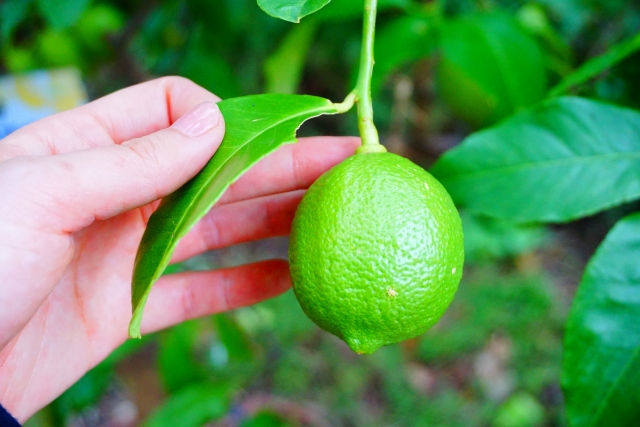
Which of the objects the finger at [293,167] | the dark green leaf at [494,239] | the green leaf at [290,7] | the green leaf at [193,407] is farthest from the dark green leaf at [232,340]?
the dark green leaf at [494,239]

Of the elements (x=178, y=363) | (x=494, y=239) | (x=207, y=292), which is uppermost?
(x=207, y=292)

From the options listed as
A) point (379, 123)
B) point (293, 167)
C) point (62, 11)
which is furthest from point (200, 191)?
point (379, 123)

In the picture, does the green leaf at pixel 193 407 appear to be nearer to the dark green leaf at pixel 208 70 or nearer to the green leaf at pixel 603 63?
the dark green leaf at pixel 208 70

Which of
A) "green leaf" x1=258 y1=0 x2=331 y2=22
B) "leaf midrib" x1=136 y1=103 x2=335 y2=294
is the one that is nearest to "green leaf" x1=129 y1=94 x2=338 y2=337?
"leaf midrib" x1=136 y1=103 x2=335 y2=294

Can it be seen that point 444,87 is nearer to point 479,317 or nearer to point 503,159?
point 503,159

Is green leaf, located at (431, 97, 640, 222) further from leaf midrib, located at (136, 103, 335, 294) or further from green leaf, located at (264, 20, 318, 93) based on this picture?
green leaf, located at (264, 20, 318, 93)

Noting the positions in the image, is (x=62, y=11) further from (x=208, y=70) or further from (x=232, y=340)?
(x=232, y=340)
